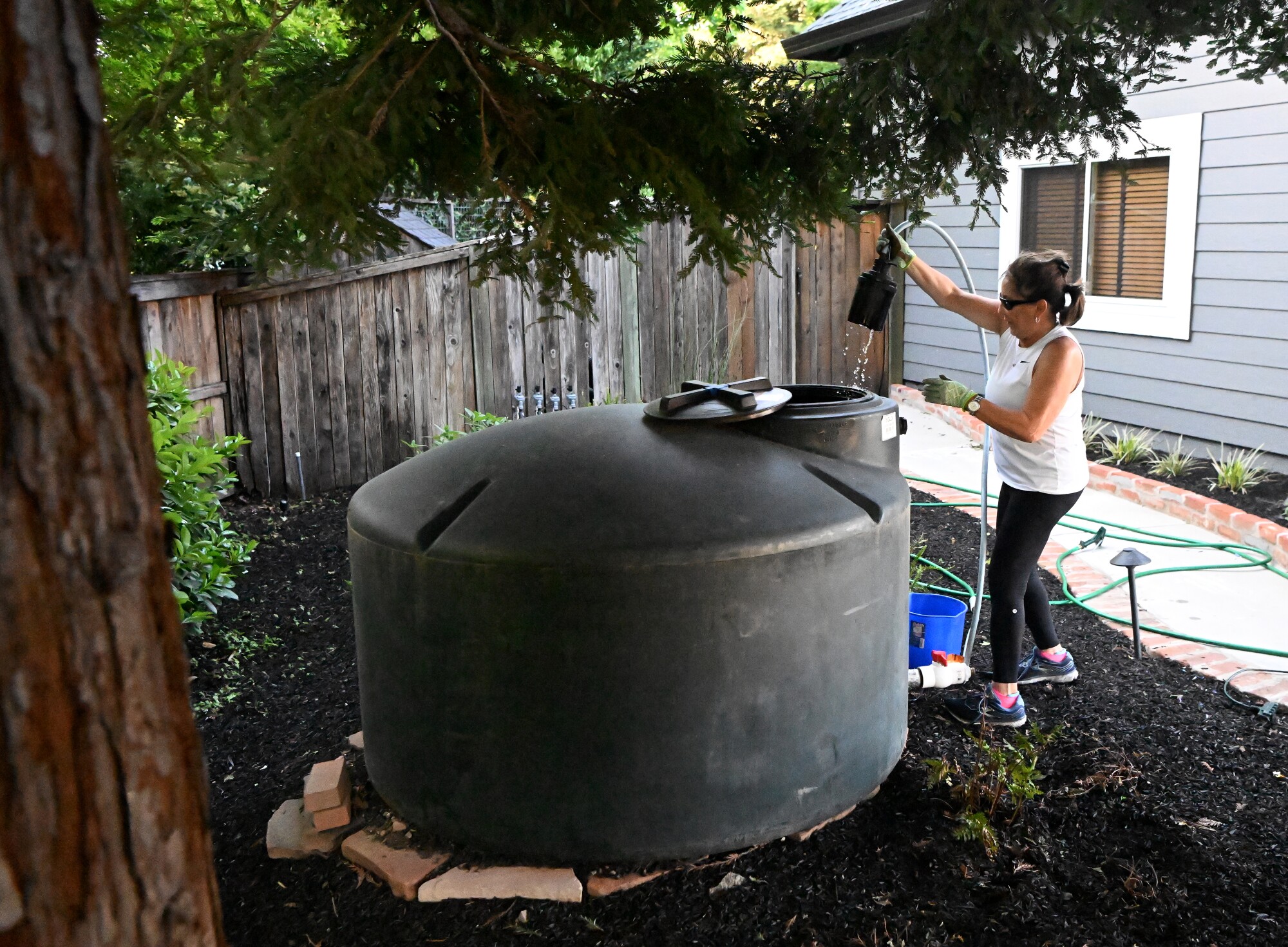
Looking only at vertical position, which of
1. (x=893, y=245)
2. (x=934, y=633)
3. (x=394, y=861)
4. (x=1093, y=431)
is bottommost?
(x=394, y=861)

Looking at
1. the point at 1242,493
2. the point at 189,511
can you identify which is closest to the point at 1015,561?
the point at 189,511

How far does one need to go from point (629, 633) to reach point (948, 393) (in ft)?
5.88

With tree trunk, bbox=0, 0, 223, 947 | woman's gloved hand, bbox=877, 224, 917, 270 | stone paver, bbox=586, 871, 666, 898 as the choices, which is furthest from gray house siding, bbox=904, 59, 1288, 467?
tree trunk, bbox=0, 0, 223, 947

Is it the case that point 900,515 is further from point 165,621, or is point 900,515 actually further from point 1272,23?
point 165,621

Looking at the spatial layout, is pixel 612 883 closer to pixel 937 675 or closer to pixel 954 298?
pixel 937 675

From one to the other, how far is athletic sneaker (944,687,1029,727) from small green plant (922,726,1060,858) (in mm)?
373

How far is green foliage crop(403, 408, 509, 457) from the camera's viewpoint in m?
6.10

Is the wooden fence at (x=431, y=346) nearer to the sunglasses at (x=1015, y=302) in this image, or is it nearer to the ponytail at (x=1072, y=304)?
the sunglasses at (x=1015, y=302)

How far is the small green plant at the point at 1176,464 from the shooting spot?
658cm

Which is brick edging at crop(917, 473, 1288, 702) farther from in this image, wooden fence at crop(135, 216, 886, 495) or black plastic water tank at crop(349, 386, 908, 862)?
wooden fence at crop(135, 216, 886, 495)

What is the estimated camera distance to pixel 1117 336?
745 centimetres

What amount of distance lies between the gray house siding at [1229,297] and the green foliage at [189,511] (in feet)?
19.2

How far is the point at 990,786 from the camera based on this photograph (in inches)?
110

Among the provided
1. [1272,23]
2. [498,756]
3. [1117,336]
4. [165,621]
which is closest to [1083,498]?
[1117,336]
